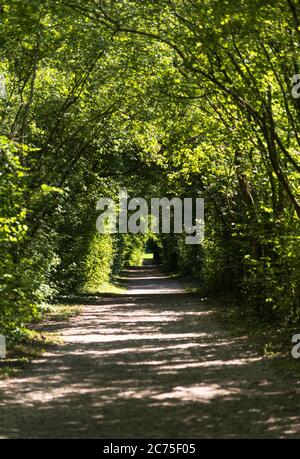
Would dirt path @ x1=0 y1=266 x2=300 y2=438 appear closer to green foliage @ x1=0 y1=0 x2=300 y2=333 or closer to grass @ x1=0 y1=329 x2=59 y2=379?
grass @ x1=0 y1=329 x2=59 y2=379

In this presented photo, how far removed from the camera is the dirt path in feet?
24.2

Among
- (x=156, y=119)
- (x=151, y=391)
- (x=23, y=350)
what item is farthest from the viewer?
(x=156, y=119)

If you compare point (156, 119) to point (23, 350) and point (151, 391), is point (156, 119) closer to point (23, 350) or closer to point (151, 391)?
point (23, 350)

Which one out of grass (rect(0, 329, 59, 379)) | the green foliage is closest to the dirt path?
grass (rect(0, 329, 59, 379))

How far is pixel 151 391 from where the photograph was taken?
926cm

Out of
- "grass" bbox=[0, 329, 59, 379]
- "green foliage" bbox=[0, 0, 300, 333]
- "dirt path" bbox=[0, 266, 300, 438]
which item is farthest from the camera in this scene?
"green foliage" bbox=[0, 0, 300, 333]

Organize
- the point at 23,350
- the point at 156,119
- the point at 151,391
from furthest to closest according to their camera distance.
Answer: the point at 156,119
the point at 23,350
the point at 151,391

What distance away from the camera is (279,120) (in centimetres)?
1316

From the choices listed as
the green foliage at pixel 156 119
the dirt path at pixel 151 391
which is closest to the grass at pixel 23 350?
the dirt path at pixel 151 391

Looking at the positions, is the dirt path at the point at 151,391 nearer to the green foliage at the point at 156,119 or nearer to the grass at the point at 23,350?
the grass at the point at 23,350

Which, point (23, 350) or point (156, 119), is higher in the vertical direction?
point (156, 119)

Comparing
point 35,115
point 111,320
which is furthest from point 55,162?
point 111,320

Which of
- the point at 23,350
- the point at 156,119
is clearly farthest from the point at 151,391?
the point at 156,119
